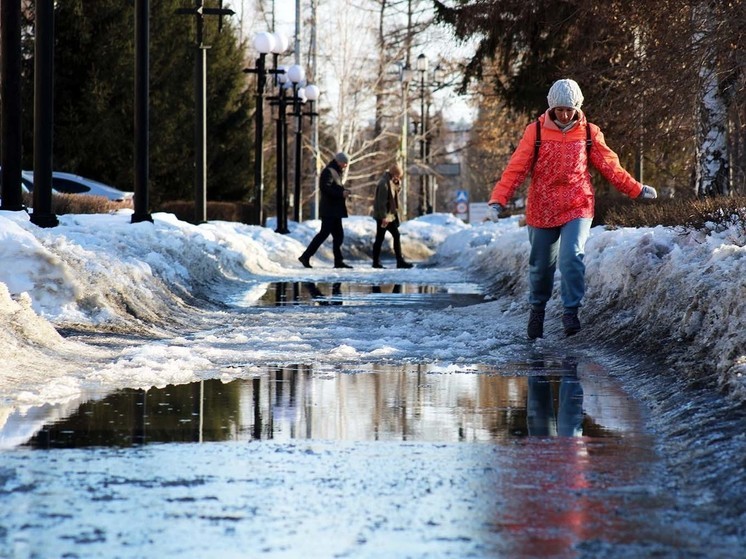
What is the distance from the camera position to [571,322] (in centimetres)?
1096

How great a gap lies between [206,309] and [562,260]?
5.21 meters

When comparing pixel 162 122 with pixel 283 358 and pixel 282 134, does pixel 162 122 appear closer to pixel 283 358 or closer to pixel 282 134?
pixel 282 134

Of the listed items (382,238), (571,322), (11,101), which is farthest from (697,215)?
(382,238)

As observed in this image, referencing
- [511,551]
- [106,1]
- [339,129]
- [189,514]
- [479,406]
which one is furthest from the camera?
[339,129]

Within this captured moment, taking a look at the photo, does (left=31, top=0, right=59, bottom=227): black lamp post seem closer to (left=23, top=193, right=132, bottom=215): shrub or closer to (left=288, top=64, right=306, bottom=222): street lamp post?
(left=23, top=193, right=132, bottom=215): shrub

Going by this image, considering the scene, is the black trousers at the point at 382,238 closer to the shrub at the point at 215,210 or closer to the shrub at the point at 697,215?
the shrub at the point at 697,215

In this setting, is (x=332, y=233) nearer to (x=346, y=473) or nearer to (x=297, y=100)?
(x=297, y=100)

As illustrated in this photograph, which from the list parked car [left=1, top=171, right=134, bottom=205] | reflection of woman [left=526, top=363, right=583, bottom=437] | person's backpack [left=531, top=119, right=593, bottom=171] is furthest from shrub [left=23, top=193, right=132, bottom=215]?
reflection of woman [left=526, top=363, right=583, bottom=437]

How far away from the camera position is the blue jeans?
1103 cm

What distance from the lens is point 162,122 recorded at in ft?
144

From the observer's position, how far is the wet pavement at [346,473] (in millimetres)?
4352

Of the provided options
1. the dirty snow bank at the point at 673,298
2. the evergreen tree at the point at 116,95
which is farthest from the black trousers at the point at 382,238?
the evergreen tree at the point at 116,95

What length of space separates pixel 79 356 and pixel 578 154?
12.8 feet

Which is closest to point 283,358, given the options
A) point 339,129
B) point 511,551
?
point 511,551
